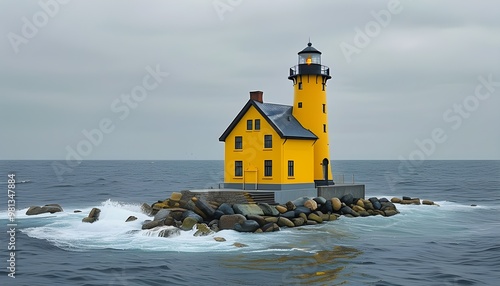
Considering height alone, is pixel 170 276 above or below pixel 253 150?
below

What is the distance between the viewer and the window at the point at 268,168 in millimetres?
32344

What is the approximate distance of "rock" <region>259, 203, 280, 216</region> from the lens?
28.8 meters

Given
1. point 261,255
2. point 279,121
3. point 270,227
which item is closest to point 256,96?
point 279,121

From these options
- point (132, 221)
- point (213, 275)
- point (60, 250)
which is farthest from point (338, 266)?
point (132, 221)

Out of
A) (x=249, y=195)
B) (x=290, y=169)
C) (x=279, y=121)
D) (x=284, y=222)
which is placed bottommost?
(x=284, y=222)

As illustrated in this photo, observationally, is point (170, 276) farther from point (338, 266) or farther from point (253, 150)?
point (253, 150)

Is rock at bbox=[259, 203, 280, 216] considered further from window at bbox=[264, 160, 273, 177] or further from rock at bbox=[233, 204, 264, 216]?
→ window at bbox=[264, 160, 273, 177]

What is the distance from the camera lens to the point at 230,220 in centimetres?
2688

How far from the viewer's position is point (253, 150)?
108 ft

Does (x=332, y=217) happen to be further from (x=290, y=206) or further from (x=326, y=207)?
(x=290, y=206)

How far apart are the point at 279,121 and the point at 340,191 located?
653 cm

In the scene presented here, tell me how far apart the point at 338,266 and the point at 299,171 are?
45.3ft

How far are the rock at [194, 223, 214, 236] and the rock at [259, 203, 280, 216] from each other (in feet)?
13.2

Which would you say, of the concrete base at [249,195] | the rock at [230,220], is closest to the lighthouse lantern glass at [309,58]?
the concrete base at [249,195]
